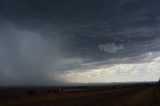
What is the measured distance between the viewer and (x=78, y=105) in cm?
4356

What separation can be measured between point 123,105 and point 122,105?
142 millimetres

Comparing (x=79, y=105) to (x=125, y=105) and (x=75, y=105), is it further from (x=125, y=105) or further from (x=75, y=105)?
(x=125, y=105)

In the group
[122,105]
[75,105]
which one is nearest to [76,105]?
[75,105]

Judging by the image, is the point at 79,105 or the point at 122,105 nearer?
the point at 122,105

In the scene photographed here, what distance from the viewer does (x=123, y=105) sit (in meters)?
40.9

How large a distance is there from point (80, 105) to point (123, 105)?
669 centimetres

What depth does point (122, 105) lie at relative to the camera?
40.9 m

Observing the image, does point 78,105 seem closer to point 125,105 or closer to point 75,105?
point 75,105

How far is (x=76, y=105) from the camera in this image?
43.6 metres

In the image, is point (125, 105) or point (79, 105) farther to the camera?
point (79, 105)

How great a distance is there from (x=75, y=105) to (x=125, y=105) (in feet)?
25.5

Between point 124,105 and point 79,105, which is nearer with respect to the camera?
point 124,105

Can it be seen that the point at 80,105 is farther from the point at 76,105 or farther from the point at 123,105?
the point at 123,105

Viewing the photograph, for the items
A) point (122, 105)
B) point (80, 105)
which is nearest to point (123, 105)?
point (122, 105)
